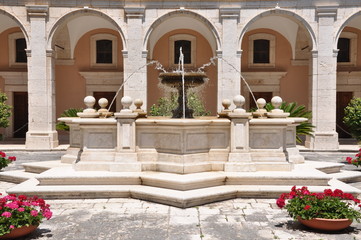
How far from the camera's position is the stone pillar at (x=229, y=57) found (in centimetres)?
1659

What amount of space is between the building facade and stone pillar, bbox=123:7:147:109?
0.14 ft

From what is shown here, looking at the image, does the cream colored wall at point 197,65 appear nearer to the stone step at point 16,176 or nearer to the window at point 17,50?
the window at point 17,50

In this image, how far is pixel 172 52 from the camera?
20.8 meters

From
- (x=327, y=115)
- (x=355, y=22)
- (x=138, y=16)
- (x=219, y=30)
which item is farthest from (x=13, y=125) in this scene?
(x=355, y=22)

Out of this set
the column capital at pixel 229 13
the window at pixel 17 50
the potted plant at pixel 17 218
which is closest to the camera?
the potted plant at pixel 17 218

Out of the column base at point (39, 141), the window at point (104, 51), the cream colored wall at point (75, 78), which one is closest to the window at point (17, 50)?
the cream colored wall at point (75, 78)

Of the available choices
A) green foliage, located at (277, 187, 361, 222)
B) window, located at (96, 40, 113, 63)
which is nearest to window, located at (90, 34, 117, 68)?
window, located at (96, 40, 113, 63)

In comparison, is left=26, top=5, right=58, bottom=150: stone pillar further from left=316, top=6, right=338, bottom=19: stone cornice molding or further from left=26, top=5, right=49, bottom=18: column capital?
left=316, top=6, right=338, bottom=19: stone cornice molding

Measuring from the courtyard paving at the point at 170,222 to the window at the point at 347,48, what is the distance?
1522 cm

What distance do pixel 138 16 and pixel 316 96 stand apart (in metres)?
8.10

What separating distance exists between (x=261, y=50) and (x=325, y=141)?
6.48m

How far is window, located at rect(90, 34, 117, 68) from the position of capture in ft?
67.6

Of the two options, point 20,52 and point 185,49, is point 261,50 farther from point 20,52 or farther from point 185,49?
point 20,52

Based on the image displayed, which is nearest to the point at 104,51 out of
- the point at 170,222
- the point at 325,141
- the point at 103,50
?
the point at 103,50
